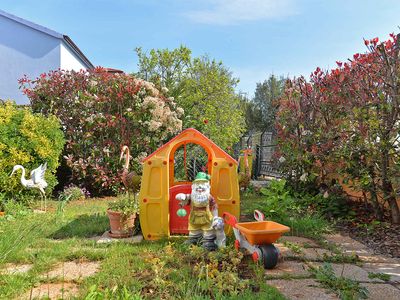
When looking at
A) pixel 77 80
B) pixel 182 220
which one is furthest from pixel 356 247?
pixel 77 80

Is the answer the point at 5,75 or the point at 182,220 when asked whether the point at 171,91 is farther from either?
the point at 182,220

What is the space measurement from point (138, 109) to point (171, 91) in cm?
613

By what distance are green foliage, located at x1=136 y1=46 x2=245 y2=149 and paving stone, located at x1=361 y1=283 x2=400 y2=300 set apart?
1278cm

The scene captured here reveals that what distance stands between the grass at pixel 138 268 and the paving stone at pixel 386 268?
45.3 inches

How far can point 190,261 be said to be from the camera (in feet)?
11.7

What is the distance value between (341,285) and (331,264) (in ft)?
2.37

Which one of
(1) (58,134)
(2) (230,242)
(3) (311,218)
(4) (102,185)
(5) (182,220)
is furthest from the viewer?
(4) (102,185)

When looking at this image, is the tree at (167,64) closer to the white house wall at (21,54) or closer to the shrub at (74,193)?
the white house wall at (21,54)

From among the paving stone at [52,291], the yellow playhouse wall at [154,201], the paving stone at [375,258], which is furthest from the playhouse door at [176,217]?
the paving stone at [375,258]

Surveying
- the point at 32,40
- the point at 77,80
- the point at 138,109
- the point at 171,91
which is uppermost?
the point at 32,40

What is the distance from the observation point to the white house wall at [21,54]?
47.2 ft

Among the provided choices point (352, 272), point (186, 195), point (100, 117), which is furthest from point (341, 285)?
point (100, 117)

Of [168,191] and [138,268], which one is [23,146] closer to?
[168,191]

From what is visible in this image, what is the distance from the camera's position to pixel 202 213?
13.4 ft
